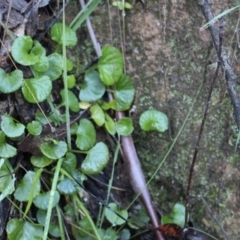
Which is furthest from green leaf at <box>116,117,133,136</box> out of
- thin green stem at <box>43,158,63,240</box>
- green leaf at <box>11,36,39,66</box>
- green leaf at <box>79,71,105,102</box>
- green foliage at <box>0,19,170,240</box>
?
green leaf at <box>11,36,39,66</box>

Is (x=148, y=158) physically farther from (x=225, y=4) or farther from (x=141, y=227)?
(x=225, y=4)

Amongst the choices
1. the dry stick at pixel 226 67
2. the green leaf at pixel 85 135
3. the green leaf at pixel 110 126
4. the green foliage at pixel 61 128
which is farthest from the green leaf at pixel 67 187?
the dry stick at pixel 226 67

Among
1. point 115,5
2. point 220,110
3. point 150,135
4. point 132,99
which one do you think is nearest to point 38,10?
point 115,5

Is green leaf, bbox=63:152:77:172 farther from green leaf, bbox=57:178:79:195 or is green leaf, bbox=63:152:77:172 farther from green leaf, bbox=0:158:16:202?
green leaf, bbox=0:158:16:202

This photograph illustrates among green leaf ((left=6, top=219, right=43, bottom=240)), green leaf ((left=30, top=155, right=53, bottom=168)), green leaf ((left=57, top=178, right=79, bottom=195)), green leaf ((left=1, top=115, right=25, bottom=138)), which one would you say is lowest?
green leaf ((left=6, top=219, right=43, bottom=240))

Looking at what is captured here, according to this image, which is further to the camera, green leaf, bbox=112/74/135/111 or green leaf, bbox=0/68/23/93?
green leaf, bbox=112/74/135/111

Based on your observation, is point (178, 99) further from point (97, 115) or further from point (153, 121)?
point (97, 115)

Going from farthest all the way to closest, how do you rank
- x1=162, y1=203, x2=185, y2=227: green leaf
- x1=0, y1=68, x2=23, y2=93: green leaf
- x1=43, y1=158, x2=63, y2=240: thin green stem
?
1. x1=162, y1=203, x2=185, y2=227: green leaf
2. x1=0, y1=68, x2=23, y2=93: green leaf
3. x1=43, y1=158, x2=63, y2=240: thin green stem
